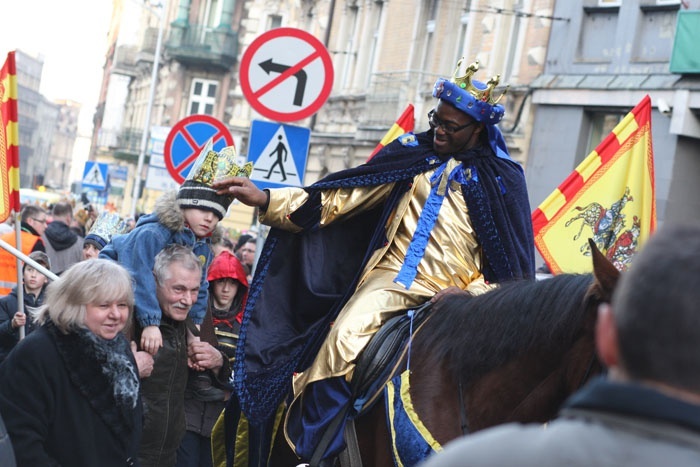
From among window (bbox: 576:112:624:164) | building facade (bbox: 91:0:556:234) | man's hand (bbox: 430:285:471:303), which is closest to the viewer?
man's hand (bbox: 430:285:471:303)

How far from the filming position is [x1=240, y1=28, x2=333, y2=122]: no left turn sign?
961 cm

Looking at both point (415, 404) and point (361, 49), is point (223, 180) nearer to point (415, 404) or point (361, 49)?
point (415, 404)

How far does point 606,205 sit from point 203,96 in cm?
4214

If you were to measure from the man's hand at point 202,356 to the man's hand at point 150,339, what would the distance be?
514 mm

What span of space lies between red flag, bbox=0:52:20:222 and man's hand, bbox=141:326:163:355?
6.25ft

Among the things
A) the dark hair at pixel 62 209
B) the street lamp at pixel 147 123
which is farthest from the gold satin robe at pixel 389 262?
the street lamp at pixel 147 123

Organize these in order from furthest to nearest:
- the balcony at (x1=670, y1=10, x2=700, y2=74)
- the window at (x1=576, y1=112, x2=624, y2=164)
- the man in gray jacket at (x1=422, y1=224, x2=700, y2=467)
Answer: the window at (x1=576, y1=112, x2=624, y2=164) → the balcony at (x1=670, y1=10, x2=700, y2=74) → the man in gray jacket at (x1=422, y1=224, x2=700, y2=467)

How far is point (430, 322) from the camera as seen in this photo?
5.33 m

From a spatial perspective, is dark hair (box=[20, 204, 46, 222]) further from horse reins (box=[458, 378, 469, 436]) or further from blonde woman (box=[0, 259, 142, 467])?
horse reins (box=[458, 378, 469, 436])

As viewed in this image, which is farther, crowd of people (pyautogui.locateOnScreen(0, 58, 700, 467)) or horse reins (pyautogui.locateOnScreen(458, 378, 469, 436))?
horse reins (pyautogui.locateOnScreen(458, 378, 469, 436))

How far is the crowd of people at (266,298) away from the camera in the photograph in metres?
4.75

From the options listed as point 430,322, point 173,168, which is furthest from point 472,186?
point 173,168

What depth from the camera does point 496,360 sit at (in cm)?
492

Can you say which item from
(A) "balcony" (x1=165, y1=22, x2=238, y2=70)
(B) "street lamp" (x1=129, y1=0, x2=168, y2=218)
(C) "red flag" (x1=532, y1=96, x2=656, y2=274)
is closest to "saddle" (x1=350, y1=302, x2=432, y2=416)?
Result: (C) "red flag" (x1=532, y1=96, x2=656, y2=274)
